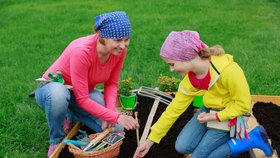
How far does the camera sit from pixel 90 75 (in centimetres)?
318

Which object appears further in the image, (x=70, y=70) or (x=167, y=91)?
(x=167, y=91)

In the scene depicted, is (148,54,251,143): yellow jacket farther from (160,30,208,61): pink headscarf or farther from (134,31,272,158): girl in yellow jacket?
(160,30,208,61): pink headscarf

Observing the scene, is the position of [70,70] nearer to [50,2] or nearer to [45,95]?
[45,95]

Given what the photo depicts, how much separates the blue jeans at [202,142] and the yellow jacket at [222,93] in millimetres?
179

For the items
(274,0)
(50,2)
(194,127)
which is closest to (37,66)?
(194,127)

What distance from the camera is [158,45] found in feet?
19.0

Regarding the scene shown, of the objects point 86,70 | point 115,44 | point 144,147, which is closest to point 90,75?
point 86,70

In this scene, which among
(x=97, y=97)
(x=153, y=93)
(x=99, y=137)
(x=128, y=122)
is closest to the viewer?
(x=128, y=122)

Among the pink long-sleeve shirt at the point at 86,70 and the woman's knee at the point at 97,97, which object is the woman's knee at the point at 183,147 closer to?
Result: the pink long-sleeve shirt at the point at 86,70

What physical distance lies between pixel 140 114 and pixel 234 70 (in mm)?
1409

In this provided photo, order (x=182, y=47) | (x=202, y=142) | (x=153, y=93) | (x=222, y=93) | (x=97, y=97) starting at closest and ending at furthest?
(x=182, y=47), (x=222, y=93), (x=202, y=142), (x=97, y=97), (x=153, y=93)

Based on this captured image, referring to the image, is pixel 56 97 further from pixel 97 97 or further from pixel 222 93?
pixel 222 93

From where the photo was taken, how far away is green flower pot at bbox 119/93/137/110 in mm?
3709

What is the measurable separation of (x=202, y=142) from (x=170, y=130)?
685 mm
